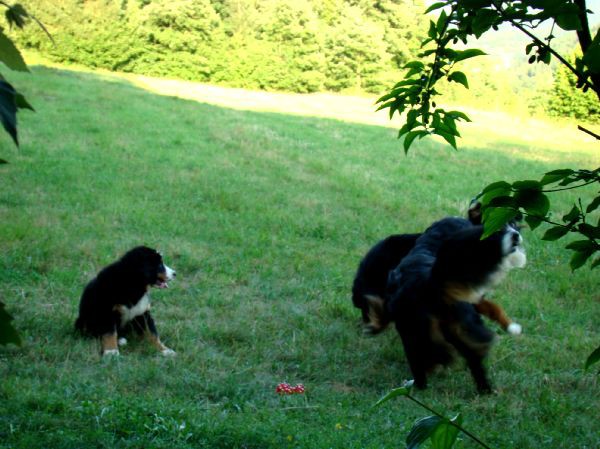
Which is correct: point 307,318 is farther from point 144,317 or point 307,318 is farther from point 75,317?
point 75,317

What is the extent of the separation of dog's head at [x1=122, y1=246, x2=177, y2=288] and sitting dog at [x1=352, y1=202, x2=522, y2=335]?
192 centimetres

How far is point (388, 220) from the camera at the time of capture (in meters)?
11.8

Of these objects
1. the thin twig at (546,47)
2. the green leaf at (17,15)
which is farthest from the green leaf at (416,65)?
the green leaf at (17,15)

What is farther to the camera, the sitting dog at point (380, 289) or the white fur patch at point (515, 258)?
the sitting dog at point (380, 289)

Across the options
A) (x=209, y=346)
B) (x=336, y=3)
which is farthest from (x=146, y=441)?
(x=336, y=3)

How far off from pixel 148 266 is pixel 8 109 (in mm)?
5768

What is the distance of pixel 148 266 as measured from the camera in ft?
22.0

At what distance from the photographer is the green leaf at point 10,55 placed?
1.42 metres

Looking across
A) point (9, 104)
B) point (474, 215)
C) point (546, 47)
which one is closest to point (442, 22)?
point (546, 47)

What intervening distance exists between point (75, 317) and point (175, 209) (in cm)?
478

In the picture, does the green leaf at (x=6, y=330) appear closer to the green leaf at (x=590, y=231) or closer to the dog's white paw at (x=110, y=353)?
the green leaf at (x=590, y=231)

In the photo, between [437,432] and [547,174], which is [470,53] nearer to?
[547,174]

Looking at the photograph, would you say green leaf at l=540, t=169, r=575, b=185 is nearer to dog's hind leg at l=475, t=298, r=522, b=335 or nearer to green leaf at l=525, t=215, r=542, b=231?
Result: green leaf at l=525, t=215, r=542, b=231

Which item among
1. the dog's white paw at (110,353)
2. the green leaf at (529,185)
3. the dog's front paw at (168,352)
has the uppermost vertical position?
the green leaf at (529,185)
